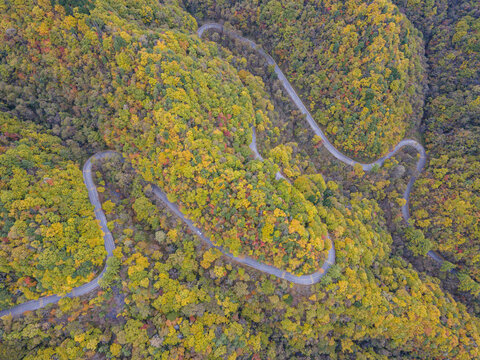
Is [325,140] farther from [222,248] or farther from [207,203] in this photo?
[222,248]

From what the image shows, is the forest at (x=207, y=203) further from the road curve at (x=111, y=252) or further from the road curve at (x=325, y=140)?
the road curve at (x=325, y=140)

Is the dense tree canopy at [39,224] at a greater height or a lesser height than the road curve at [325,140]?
lesser

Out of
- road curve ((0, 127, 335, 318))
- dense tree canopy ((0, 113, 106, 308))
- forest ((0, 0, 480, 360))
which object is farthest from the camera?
road curve ((0, 127, 335, 318))

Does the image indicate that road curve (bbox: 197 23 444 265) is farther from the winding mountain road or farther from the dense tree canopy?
the dense tree canopy

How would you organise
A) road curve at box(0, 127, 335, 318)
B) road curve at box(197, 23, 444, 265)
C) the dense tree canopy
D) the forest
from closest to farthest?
the dense tree canopy → the forest → road curve at box(0, 127, 335, 318) → road curve at box(197, 23, 444, 265)

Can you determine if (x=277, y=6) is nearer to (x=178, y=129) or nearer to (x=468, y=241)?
(x=178, y=129)

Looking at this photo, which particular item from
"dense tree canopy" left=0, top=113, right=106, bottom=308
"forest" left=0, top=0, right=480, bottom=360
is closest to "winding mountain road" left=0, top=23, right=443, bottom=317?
"forest" left=0, top=0, right=480, bottom=360

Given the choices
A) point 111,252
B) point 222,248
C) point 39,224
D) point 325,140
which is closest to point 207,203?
point 222,248

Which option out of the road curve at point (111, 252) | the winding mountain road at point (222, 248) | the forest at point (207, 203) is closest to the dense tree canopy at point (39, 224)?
the forest at point (207, 203)
